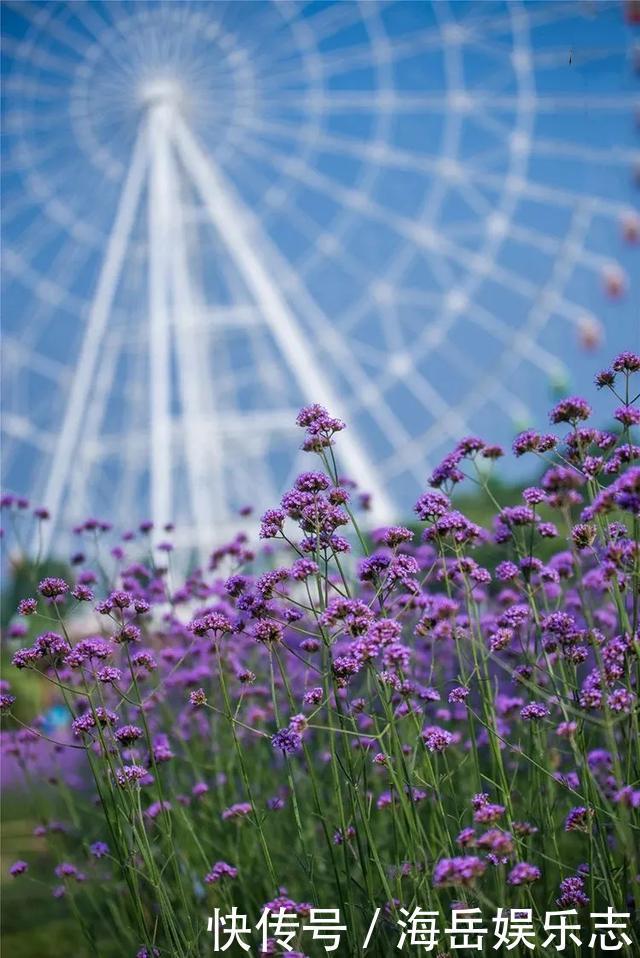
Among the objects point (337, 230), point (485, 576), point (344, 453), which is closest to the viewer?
point (485, 576)

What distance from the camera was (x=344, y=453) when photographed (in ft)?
68.4

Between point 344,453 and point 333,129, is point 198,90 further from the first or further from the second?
point 344,453

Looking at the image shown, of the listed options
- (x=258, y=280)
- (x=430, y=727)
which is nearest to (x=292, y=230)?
(x=258, y=280)

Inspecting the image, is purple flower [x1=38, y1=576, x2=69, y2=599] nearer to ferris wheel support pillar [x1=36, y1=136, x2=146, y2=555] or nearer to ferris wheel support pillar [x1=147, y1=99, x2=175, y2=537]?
ferris wheel support pillar [x1=147, y1=99, x2=175, y2=537]

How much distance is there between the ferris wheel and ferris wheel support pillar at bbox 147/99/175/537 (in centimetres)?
5

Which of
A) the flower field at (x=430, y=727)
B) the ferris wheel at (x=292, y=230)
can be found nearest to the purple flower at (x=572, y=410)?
the flower field at (x=430, y=727)

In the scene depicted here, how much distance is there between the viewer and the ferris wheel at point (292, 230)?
22297mm

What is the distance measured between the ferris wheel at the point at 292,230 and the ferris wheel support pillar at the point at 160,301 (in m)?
0.05

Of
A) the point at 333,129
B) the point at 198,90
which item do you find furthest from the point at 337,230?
the point at 198,90

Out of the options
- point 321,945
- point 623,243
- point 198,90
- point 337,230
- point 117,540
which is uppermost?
point 337,230

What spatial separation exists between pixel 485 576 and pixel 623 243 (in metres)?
28.7

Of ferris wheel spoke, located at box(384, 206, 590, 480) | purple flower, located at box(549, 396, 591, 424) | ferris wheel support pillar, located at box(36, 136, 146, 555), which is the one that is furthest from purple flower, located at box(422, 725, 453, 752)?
ferris wheel spoke, located at box(384, 206, 590, 480)

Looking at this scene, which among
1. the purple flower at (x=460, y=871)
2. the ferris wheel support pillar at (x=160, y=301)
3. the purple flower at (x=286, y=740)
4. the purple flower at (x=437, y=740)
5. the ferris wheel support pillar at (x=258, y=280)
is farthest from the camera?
the ferris wheel support pillar at (x=258, y=280)

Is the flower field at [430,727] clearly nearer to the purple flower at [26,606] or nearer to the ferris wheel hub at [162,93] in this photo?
the purple flower at [26,606]
